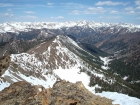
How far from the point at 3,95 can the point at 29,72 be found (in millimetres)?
132186

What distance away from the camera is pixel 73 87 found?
59250 mm

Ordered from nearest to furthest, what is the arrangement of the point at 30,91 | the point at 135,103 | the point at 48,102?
the point at 48,102 → the point at 30,91 → the point at 135,103

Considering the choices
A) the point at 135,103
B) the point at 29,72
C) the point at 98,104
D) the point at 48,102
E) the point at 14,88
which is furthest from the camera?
the point at 29,72

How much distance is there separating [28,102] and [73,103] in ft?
34.4

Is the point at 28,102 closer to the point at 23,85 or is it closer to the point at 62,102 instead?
the point at 62,102

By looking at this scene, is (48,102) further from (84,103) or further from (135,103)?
(135,103)

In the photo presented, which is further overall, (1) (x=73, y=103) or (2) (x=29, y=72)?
(2) (x=29, y=72)

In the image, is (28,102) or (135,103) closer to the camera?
(28,102)

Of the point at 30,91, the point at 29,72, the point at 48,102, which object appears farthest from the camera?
the point at 29,72

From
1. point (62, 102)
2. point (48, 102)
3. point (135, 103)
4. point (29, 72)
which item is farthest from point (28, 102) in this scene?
point (29, 72)

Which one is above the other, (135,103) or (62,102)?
(62,102)

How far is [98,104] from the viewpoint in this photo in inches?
1930

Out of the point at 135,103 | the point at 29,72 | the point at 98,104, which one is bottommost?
the point at 29,72

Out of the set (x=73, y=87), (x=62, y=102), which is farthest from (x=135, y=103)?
(x=62, y=102)
